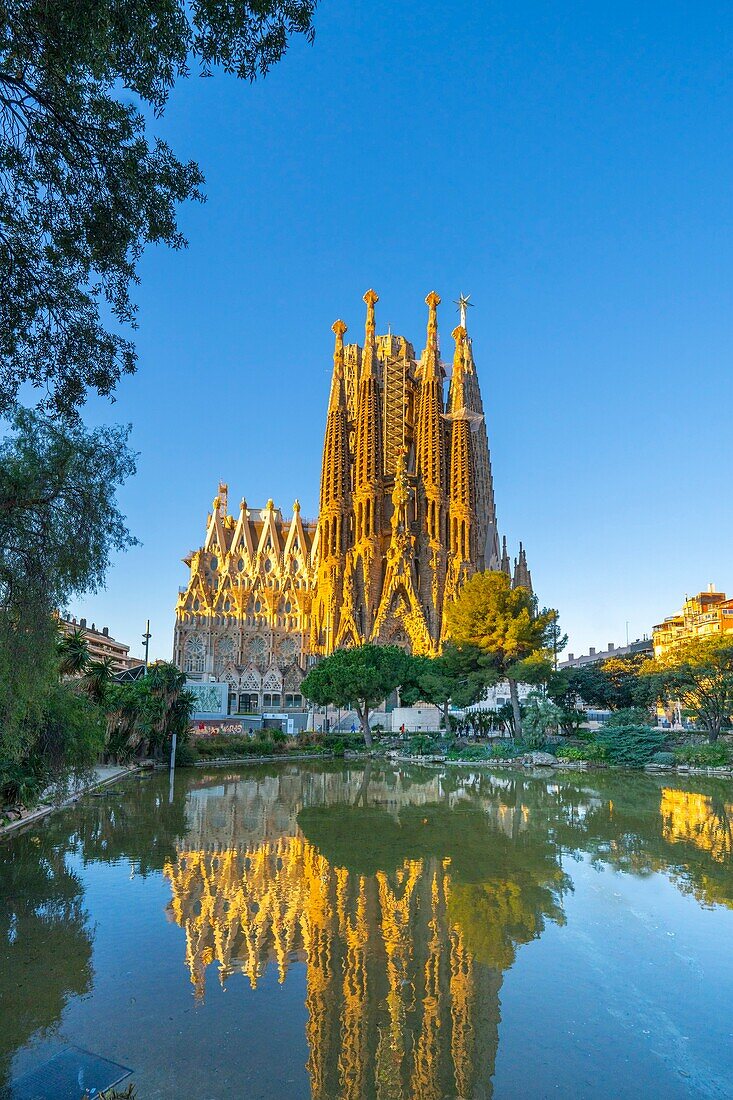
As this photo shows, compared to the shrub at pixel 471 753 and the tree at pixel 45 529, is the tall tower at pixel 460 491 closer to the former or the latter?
the shrub at pixel 471 753

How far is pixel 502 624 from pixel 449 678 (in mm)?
3967

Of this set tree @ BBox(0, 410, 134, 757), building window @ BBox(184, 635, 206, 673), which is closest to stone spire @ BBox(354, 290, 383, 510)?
building window @ BBox(184, 635, 206, 673)

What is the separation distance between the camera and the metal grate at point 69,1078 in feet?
14.2

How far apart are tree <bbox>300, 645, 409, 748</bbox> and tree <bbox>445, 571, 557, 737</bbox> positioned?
373 centimetres

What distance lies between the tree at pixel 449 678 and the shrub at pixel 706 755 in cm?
940

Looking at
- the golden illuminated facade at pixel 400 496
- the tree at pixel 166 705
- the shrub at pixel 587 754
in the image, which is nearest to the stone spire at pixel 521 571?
the golden illuminated facade at pixel 400 496

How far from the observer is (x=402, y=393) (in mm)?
63812

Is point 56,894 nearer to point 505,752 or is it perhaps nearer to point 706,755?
point 505,752

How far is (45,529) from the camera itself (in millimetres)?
7359

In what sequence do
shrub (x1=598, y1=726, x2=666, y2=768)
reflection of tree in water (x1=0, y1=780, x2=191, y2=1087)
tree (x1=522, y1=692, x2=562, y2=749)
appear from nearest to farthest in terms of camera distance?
Result: 1. reflection of tree in water (x1=0, y1=780, x2=191, y2=1087)
2. shrub (x1=598, y1=726, x2=666, y2=768)
3. tree (x1=522, y1=692, x2=562, y2=749)

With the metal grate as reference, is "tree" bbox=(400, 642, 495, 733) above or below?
above

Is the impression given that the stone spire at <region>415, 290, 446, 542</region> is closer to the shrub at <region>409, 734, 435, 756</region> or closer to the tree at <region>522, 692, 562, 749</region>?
the shrub at <region>409, 734, 435, 756</region>

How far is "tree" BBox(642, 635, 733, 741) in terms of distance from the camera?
102ft

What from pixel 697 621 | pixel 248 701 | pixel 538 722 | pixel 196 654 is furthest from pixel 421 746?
pixel 697 621
